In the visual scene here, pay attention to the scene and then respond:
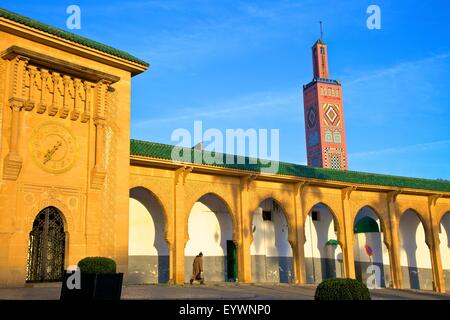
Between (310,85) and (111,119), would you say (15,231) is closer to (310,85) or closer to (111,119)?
(111,119)

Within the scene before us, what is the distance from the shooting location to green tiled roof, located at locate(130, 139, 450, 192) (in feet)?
60.9

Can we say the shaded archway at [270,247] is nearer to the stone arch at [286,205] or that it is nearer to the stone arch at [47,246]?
the stone arch at [286,205]

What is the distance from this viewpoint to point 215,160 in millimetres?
20719

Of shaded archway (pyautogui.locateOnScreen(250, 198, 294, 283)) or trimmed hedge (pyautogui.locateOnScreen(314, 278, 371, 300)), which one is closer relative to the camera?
trimmed hedge (pyautogui.locateOnScreen(314, 278, 371, 300))

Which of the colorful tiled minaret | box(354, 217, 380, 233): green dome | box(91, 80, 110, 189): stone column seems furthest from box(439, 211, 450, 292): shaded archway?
the colorful tiled minaret

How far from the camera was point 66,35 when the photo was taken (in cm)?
1478

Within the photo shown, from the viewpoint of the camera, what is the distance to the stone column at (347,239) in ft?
77.2

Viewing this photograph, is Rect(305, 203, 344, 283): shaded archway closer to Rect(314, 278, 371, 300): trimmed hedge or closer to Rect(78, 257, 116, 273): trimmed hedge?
Rect(78, 257, 116, 273): trimmed hedge

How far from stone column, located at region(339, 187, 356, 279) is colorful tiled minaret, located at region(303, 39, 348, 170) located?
3011 cm

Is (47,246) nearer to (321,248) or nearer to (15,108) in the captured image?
(15,108)

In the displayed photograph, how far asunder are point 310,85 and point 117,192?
44547 millimetres

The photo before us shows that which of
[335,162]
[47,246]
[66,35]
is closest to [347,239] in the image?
[47,246]

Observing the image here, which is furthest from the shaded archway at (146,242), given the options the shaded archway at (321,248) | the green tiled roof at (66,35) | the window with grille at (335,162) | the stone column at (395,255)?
the window with grille at (335,162)
